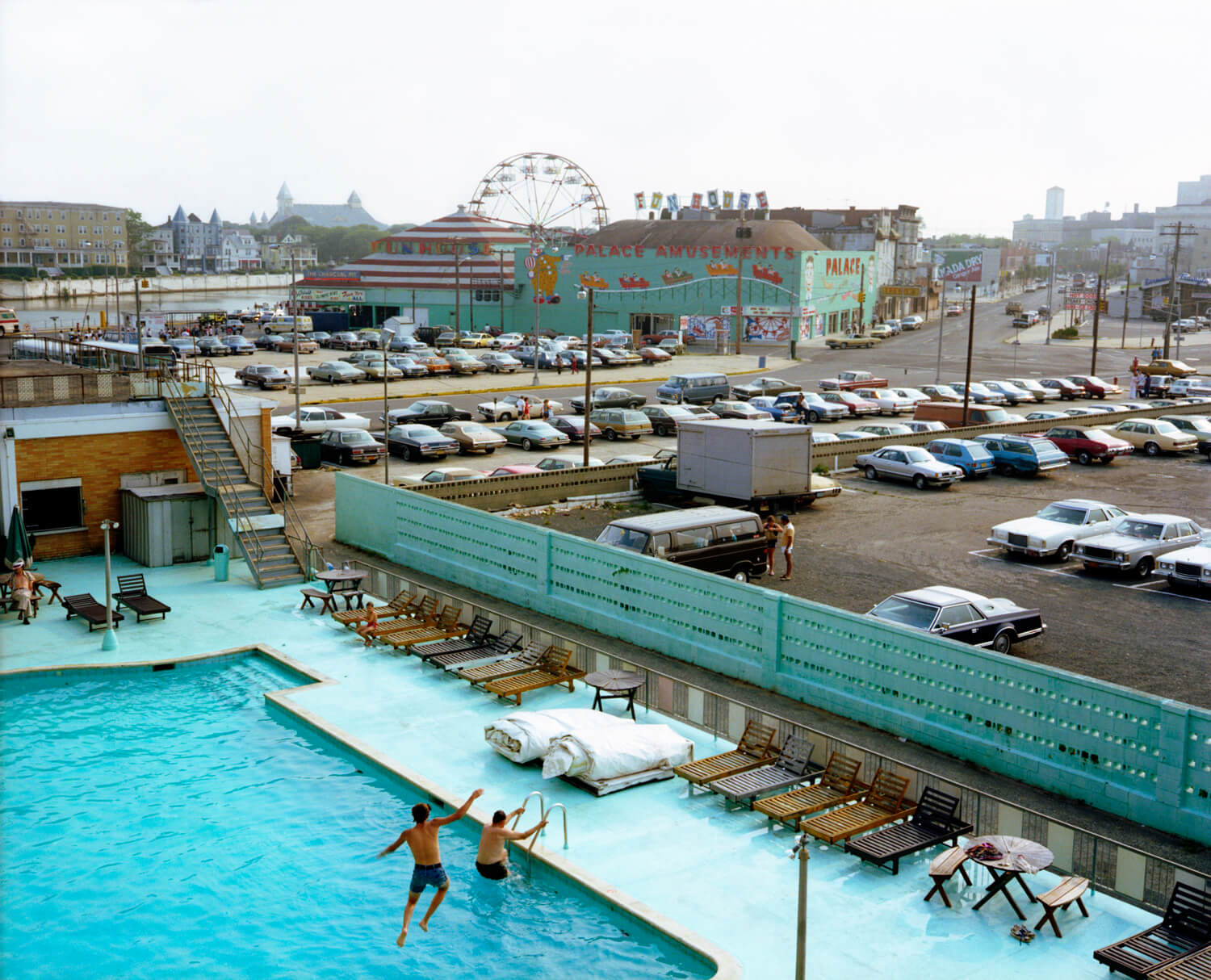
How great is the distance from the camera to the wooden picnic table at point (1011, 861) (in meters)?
11.9

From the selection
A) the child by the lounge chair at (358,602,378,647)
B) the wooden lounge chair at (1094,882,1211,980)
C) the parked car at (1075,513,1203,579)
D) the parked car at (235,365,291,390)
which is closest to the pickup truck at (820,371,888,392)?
the parked car at (235,365,291,390)

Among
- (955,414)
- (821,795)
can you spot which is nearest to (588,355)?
(955,414)

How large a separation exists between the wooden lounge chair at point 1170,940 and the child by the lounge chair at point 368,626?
13.8 m

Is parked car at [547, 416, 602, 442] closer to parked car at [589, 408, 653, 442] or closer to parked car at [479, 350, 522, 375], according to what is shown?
parked car at [589, 408, 653, 442]

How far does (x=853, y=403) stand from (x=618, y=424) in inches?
568

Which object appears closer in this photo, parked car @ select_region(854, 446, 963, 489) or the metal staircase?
the metal staircase

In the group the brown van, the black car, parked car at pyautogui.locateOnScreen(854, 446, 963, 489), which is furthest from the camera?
the brown van

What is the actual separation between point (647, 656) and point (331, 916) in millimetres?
9303

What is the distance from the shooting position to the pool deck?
1138 cm

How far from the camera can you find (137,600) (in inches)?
901

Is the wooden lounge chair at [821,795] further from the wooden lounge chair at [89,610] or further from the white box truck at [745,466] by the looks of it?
the white box truck at [745,466]

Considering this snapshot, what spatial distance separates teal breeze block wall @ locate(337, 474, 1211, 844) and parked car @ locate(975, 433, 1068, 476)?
2321 centimetres

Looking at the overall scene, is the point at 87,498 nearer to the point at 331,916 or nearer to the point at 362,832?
the point at 362,832

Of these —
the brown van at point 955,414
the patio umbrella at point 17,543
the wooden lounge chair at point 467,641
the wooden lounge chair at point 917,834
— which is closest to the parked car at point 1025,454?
the brown van at point 955,414
